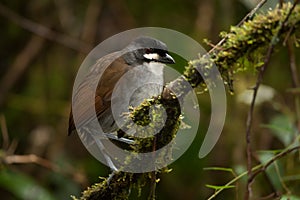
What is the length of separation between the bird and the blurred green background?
6.87 ft

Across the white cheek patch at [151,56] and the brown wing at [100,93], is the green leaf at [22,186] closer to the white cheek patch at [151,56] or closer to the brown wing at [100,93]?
the brown wing at [100,93]

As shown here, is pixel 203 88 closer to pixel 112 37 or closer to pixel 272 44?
pixel 272 44

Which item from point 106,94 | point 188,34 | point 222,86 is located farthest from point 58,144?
point 222,86

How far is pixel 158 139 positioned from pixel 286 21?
0.67m

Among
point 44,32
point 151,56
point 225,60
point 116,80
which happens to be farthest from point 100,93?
point 44,32

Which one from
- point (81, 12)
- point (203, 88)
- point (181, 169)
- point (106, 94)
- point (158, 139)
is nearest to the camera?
point (158, 139)

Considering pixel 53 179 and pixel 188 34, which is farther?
pixel 188 34

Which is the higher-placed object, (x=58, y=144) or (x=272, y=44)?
(x=58, y=144)

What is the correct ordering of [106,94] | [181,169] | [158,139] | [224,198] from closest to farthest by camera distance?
[158,139] → [106,94] → [181,169] → [224,198]

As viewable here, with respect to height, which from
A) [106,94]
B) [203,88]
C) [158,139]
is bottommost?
[158,139]

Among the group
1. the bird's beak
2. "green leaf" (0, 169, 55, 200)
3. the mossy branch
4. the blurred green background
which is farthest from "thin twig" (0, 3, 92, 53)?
the mossy branch

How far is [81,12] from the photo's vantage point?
5.96 meters

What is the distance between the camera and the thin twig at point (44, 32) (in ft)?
18.2

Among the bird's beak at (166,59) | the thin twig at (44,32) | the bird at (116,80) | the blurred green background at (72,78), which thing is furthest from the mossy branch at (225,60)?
the thin twig at (44,32)
